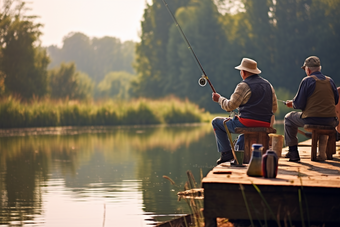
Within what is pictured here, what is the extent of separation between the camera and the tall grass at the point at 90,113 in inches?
912

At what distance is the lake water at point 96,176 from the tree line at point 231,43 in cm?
2492

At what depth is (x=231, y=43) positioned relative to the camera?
1795 inches

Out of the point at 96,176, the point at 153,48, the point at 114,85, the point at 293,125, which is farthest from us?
the point at 114,85

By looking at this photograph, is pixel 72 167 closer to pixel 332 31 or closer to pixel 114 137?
pixel 114 137

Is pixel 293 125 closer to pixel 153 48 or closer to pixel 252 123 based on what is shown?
pixel 252 123

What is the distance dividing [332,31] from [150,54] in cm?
1360

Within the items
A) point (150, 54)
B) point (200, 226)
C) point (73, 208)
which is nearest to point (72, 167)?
point (73, 208)

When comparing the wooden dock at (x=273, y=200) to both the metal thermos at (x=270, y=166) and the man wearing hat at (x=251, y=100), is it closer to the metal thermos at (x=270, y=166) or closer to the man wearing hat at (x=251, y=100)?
the metal thermos at (x=270, y=166)

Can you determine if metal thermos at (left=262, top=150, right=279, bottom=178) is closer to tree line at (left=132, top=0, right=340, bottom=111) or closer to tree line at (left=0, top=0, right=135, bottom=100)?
tree line at (left=0, top=0, right=135, bottom=100)

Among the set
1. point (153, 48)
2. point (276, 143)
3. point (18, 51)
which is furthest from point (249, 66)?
point (153, 48)

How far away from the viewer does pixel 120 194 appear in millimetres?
8617

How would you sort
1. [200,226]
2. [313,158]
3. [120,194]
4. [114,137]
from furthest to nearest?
1. [114,137]
2. [120,194]
3. [313,158]
4. [200,226]

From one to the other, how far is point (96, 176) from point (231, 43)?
35821 mm

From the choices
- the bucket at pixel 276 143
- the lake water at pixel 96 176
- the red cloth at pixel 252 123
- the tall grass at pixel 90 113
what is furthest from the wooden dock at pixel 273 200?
the tall grass at pixel 90 113
